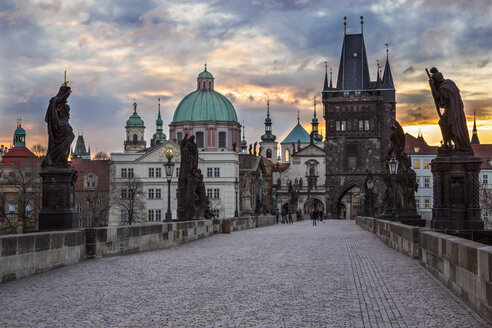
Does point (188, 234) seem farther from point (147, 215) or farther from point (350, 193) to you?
point (350, 193)

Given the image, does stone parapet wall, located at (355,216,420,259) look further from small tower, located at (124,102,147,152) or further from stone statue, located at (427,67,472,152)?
small tower, located at (124,102,147,152)

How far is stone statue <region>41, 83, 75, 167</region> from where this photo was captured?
1516 centimetres

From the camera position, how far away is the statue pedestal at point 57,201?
14.8 metres

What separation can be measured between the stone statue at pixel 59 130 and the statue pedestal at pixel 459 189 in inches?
309

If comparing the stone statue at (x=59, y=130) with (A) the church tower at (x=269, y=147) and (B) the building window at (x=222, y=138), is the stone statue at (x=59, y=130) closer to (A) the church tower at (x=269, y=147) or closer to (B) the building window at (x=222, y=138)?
(B) the building window at (x=222, y=138)

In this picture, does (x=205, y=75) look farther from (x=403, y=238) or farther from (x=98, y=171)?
(x=403, y=238)

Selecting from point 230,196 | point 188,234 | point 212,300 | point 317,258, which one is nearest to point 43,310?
point 212,300

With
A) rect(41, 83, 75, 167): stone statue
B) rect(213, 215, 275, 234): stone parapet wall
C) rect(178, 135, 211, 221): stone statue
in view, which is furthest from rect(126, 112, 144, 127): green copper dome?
rect(41, 83, 75, 167): stone statue

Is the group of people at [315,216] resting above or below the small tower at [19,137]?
below

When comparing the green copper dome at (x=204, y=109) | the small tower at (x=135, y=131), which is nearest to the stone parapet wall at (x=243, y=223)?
the green copper dome at (x=204, y=109)

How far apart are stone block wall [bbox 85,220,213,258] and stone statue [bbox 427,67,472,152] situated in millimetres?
7325

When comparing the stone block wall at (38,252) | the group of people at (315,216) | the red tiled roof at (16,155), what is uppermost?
the red tiled roof at (16,155)

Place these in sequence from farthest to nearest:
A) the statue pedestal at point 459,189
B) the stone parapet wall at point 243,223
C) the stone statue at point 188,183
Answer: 1. the stone parapet wall at point 243,223
2. the stone statue at point 188,183
3. the statue pedestal at point 459,189

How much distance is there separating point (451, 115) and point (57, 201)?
8.31m
